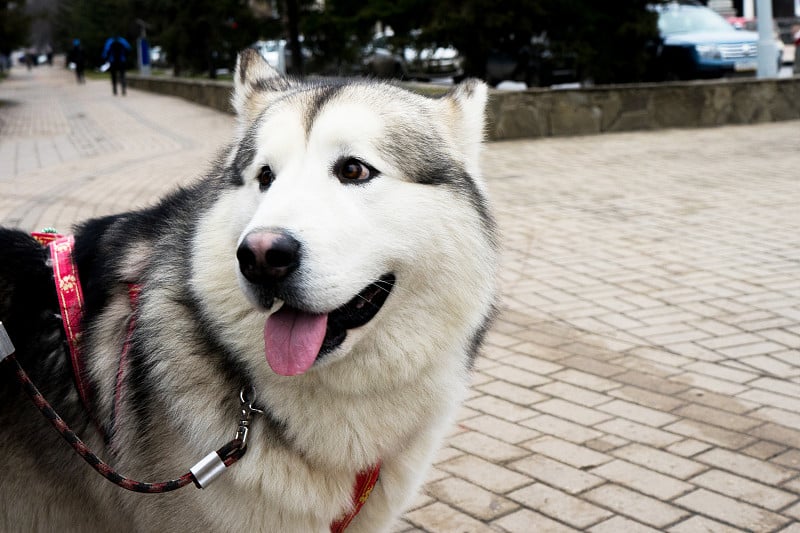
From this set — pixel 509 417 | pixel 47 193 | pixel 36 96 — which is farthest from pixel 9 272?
pixel 36 96

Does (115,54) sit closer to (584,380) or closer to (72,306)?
(584,380)

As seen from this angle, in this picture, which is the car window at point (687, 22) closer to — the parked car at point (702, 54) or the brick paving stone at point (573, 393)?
the parked car at point (702, 54)

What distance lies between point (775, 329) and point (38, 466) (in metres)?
4.47

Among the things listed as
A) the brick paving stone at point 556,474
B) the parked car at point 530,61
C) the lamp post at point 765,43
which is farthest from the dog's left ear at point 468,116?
the lamp post at point 765,43

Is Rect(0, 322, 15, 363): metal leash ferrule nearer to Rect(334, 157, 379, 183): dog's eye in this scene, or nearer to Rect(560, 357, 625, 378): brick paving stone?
Rect(334, 157, 379, 183): dog's eye

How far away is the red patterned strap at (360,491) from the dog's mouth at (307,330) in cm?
43

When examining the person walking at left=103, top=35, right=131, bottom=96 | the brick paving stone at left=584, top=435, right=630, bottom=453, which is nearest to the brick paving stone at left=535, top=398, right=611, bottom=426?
the brick paving stone at left=584, top=435, right=630, bottom=453

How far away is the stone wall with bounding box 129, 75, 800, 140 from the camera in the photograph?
45.6ft

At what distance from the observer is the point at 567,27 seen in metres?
16.8

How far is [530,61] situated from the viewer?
57.1 ft

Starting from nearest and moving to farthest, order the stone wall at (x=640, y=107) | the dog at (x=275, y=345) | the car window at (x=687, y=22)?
the dog at (x=275, y=345), the stone wall at (x=640, y=107), the car window at (x=687, y=22)

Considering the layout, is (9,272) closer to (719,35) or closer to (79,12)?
(719,35)

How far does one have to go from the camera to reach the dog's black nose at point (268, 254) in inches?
83.0

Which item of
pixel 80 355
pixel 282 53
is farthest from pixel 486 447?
pixel 282 53
